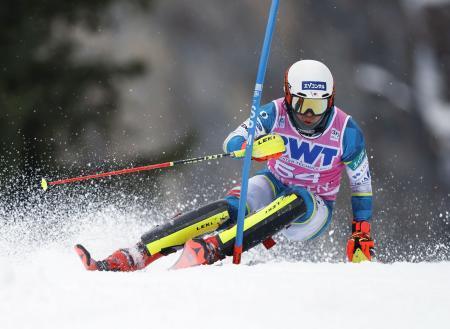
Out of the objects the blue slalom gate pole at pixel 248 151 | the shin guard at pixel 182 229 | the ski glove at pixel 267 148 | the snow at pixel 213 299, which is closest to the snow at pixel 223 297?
the snow at pixel 213 299

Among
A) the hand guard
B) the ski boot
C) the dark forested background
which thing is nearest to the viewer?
the ski boot

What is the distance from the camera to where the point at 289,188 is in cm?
370

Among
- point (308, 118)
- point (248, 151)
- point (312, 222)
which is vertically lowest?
point (312, 222)

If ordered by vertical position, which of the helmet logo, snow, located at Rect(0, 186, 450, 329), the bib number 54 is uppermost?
the helmet logo

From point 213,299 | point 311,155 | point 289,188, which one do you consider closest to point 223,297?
point 213,299

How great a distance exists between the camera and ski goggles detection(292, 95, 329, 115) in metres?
3.62

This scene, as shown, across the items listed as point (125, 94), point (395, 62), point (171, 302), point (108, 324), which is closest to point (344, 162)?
point (171, 302)

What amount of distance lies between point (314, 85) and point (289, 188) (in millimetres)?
559

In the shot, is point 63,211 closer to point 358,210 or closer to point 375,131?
point 375,131

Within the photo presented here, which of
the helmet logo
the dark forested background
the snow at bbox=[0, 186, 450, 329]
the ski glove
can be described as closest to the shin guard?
the ski glove

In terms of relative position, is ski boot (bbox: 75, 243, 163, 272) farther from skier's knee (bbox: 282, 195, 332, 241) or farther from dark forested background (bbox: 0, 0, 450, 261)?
dark forested background (bbox: 0, 0, 450, 261)

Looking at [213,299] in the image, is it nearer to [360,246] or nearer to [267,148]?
[267,148]

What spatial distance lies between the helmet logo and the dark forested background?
4567 millimetres

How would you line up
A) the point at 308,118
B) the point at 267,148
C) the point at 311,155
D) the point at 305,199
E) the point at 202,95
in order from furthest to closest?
the point at 202,95
the point at 311,155
the point at 308,118
the point at 305,199
the point at 267,148
